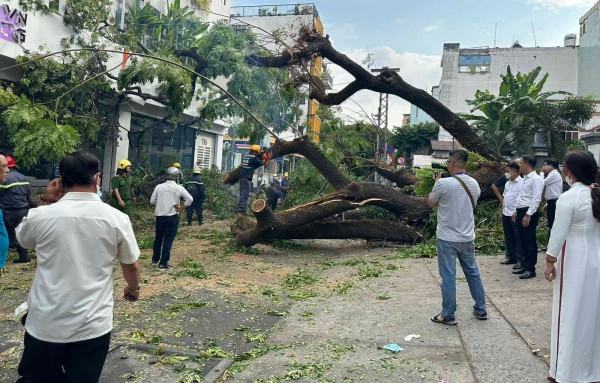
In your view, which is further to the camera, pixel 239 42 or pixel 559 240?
pixel 239 42

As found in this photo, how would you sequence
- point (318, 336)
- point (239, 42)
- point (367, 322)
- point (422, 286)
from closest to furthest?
point (318, 336) → point (367, 322) → point (422, 286) → point (239, 42)

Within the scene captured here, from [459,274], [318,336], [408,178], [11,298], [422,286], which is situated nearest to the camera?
[318,336]

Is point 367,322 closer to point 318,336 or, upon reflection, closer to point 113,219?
point 318,336

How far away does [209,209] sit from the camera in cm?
1705

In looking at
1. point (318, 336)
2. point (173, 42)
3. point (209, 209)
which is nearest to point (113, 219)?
point (318, 336)

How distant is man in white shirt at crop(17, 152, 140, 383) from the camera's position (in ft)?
7.68

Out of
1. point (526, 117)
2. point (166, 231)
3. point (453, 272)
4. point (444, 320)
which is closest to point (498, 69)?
point (526, 117)

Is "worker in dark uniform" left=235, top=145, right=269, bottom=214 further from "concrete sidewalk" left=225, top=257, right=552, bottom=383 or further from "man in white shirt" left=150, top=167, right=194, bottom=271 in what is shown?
"concrete sidewalk" left=225, top=257, right=552, bottom=383

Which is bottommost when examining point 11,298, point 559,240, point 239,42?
point 11,298

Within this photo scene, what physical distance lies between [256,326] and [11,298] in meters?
3.27

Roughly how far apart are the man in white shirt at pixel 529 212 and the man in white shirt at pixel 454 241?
2.04 m

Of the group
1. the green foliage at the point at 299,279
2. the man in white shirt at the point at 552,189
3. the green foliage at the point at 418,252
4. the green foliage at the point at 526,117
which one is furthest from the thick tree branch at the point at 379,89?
the green foliage at the point at 526,117

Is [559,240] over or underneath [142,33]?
underneath

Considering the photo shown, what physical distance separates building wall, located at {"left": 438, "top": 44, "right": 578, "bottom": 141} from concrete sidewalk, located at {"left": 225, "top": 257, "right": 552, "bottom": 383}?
31.9 metres
